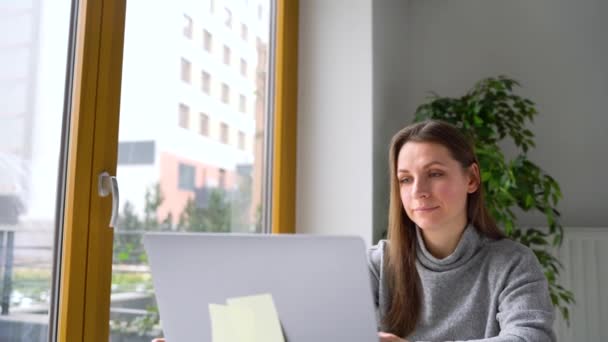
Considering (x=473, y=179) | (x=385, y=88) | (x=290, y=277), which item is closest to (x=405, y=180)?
(x=473, y=179)

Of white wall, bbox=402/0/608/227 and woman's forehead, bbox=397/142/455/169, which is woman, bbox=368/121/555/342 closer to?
woman's forehead, bbox=397/142/455/169

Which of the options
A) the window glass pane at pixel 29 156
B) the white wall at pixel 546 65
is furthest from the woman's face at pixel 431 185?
the white wall at pixel 546 65

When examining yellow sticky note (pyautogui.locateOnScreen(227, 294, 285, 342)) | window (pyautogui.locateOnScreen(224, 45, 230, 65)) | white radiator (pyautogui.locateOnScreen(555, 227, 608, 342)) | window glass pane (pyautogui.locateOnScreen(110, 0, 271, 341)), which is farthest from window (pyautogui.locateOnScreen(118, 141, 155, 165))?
white radiator (pyautogui.locateOnScreen(555, 227, 608, 342))

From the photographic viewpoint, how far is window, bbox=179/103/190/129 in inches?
69.3

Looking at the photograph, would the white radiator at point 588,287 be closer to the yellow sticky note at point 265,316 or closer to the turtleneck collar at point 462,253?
the turtleneck collar at point 462,253

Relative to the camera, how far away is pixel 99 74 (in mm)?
1453

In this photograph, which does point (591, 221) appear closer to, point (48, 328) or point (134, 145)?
point (134, 145)

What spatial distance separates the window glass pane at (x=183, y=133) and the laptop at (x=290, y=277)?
73cm

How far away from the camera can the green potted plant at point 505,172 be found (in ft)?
7.20

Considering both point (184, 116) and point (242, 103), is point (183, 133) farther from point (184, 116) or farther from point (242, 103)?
point (242, 103)

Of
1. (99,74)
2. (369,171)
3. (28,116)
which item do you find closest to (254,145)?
(369,171)

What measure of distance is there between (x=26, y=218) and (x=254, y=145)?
3.40 feet

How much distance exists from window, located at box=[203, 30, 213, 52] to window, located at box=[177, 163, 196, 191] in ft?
1.27

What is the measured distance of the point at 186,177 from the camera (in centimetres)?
178
